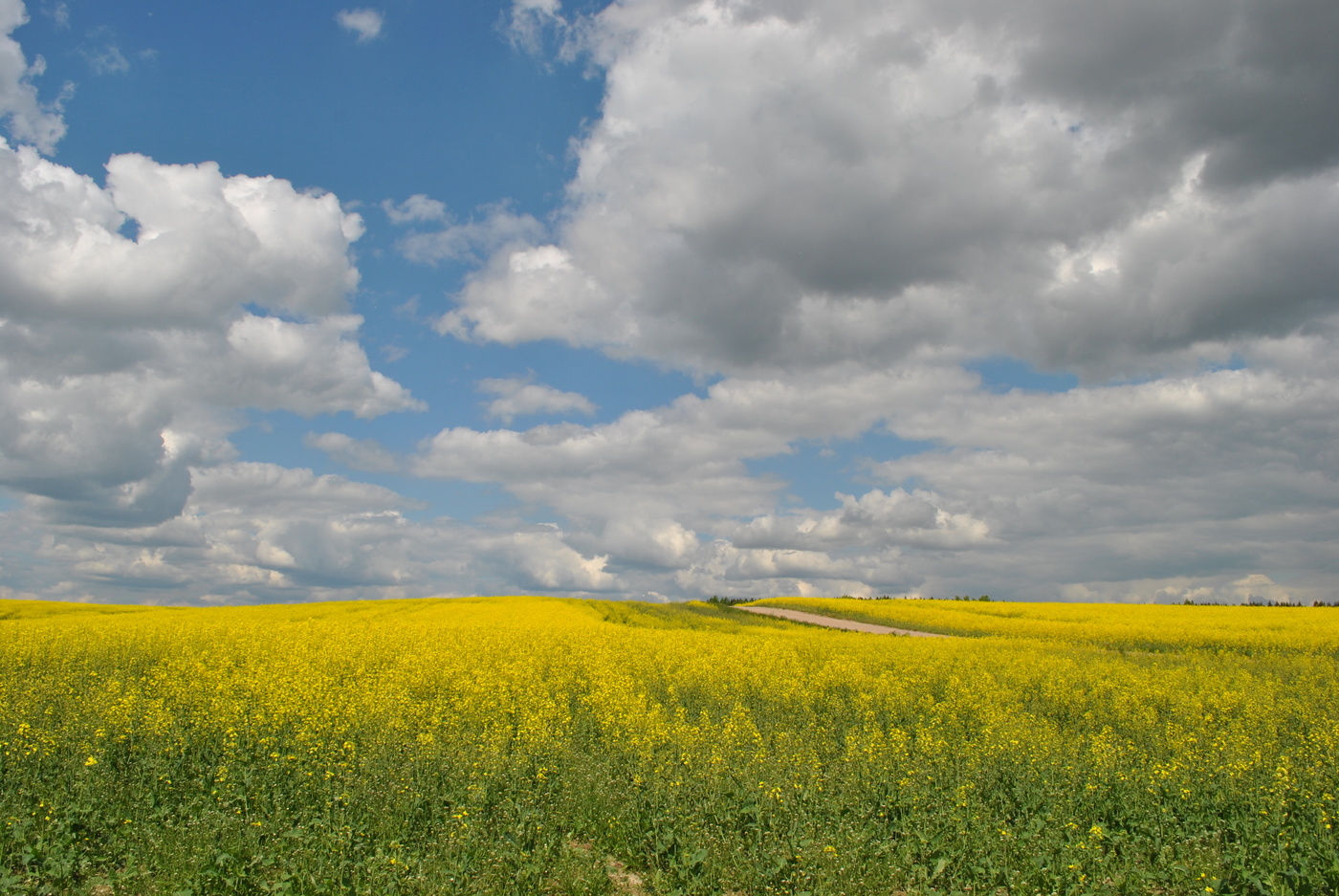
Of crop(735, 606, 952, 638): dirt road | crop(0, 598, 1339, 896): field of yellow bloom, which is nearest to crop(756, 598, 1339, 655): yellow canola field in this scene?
crop(735, 606, 952, 638): dirt road

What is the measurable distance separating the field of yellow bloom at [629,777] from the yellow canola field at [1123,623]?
2001 centimetres

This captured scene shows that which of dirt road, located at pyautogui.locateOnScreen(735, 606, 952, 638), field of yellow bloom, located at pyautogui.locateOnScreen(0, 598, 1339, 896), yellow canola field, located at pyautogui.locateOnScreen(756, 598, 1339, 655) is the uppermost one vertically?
field of yellow bloom, located at pyautogui.locateOnScreen(0, 598, 1339, 896)

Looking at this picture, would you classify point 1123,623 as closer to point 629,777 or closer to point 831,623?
point 831,623

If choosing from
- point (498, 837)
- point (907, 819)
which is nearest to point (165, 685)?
point (498, 837)

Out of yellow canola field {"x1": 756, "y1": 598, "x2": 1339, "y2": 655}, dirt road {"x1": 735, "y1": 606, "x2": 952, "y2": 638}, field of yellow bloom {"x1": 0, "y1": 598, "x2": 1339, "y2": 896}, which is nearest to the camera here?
field of yellow bloom {"x1": 0, "y1": 598, "x2": 1339, "y2": 896}

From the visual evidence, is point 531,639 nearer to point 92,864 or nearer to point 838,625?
point 92,864

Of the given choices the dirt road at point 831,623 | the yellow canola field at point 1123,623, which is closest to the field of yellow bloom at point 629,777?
the yellow canola field at point 1123,623

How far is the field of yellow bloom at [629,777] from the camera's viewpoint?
7121mm

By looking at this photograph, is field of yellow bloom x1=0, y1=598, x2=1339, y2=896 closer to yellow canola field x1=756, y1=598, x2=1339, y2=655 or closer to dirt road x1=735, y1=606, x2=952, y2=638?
yellow canola field x1=756, y1=598, x2=1339, y2=655

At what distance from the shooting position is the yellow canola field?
115ft

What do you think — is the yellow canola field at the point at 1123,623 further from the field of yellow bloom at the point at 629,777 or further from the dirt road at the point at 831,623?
the field of yellow bloom at the point at 629,777

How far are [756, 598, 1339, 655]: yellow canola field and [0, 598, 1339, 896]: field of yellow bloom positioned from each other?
20006 millimetres

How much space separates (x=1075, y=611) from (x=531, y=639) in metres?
47.0

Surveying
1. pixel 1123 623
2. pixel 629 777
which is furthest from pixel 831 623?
pixel 629 777
